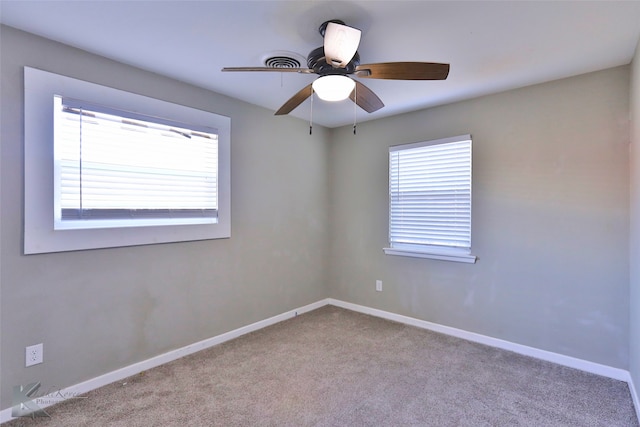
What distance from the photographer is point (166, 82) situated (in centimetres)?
260

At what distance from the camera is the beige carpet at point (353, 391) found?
1937mm

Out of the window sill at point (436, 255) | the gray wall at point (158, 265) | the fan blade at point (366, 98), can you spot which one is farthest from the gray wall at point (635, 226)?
the gray wall at point (158, 265)

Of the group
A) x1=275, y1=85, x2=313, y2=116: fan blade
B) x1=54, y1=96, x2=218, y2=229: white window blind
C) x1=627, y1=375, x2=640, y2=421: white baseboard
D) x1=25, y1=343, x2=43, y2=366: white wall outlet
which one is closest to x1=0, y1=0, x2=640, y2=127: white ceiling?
x1=275, y1=85, x2=313, y2=116: fan blade

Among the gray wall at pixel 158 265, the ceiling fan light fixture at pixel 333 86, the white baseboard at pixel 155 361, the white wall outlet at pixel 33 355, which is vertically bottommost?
the white baseboard at pixel 155 361

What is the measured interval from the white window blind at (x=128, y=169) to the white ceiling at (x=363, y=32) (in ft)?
1.49

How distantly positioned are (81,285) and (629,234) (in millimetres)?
3935

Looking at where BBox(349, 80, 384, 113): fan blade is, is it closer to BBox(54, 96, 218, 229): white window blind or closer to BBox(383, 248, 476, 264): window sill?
BBox(54, 96, 218, 229): white window blind

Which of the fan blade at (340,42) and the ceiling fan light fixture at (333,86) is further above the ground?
the fan blade at (340,42)

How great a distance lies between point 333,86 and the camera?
1764mm

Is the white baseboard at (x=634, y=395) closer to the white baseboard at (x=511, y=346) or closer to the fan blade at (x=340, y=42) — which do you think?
the white baseboard at (x=511, y=346)

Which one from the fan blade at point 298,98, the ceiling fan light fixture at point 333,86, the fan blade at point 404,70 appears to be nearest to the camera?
the fan blade at point 404,70

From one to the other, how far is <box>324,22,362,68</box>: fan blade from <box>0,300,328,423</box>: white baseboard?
8.39ft

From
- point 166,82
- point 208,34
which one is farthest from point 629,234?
point 166,82

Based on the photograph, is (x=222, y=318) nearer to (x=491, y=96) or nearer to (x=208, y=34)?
(x=208, y=34)
